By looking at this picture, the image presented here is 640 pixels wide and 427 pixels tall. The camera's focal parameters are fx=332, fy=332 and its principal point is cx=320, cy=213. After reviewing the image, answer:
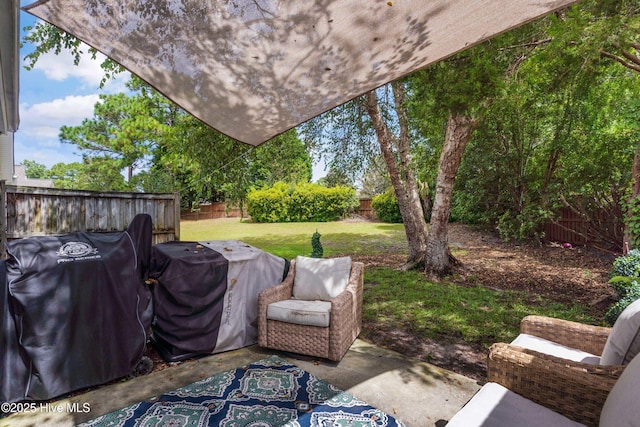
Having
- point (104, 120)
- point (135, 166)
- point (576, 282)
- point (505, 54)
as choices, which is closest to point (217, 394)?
point (505, 54)

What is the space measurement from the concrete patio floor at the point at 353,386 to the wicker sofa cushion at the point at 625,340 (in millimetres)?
1019

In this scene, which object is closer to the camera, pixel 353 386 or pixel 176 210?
pixel 353 386

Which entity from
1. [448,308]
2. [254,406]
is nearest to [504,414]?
[254,406]

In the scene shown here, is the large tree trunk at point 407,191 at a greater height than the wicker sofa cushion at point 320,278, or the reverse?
the large tree trunk at point 407,191

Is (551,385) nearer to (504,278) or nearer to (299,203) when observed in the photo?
(504,278)

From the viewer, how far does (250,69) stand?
7.14ft

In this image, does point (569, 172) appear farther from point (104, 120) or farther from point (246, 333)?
point (104, 120)

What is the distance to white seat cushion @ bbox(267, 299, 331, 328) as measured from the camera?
2.92 m

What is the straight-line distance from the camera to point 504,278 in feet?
20.3

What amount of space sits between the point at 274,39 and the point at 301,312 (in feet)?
7.16

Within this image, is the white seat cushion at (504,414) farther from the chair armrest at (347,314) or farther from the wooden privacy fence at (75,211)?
the wooden privacy fence at (75,211)

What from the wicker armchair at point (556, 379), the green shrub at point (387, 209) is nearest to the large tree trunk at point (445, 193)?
the wicker armchair at point (556, 379)

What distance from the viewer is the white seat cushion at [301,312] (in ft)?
9.59

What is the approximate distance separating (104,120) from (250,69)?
1741 centimetres
